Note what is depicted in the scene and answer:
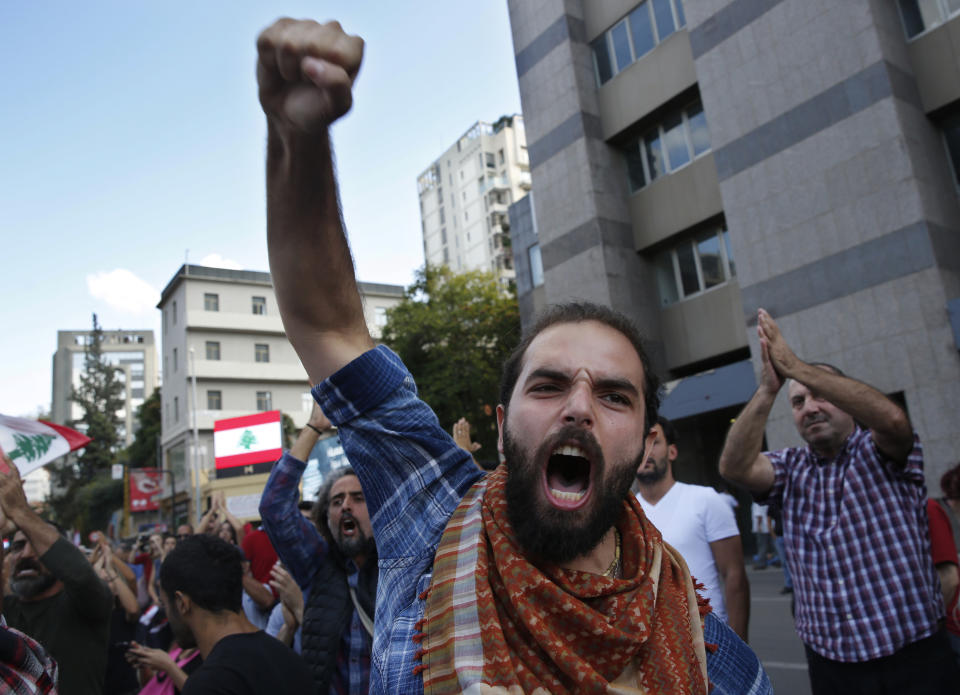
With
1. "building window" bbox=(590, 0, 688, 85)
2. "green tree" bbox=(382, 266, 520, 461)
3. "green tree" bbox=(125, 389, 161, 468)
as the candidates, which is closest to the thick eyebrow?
"building window" bbox=(590, 0, 688, 85)

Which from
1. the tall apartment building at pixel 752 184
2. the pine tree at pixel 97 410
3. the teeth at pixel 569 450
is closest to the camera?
the teeth at pixel 569 450

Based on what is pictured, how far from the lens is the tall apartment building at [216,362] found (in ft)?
152

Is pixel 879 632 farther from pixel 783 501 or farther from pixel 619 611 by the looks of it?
pixel 619 611

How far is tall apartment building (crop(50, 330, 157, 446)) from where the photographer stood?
100938mm

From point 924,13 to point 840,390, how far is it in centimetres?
1423

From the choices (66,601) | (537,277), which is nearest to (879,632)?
(66,601)

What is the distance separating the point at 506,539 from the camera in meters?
1.44

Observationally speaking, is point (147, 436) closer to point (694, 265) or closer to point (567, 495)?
point (694, 265)

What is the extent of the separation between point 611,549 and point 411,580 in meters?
0.49

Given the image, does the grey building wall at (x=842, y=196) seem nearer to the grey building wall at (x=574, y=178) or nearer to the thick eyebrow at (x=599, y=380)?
the grey building wall at (x=574, y=178)

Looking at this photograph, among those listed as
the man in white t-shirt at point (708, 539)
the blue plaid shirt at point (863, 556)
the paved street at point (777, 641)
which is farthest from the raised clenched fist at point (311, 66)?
the paved street at point (777, 641)

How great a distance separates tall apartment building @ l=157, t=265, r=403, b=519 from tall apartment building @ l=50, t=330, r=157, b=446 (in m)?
56.8

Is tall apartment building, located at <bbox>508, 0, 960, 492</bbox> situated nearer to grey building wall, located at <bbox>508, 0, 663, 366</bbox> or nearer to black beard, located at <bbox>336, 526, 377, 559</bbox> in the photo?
grey building wall, located at <bbox>508, 0, 663, 366</bbox>

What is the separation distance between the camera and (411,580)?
1449mm
